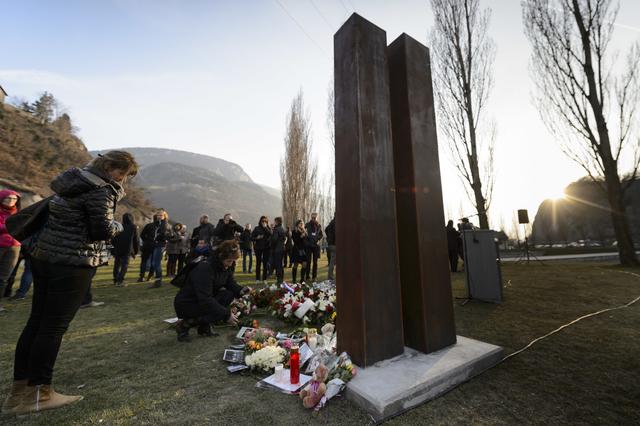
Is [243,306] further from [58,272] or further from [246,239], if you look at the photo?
[246,239]

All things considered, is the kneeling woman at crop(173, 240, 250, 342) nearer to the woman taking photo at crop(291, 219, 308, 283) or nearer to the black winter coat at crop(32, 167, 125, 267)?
the black winter coat at crop(32, 167, 125, 267)

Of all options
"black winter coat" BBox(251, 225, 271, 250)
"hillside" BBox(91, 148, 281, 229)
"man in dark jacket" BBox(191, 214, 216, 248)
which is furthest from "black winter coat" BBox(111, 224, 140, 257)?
"hillside" BBox(91, 148, 281, 229)

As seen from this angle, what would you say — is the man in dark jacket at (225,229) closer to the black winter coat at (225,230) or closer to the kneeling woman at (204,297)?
the black winter coat at (225,230)

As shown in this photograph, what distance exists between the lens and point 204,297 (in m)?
3.69

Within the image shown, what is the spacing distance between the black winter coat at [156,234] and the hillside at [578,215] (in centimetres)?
3688

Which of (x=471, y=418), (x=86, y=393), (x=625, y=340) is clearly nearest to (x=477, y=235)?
(x=625, y=340)

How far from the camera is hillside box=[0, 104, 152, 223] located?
25.6 metres

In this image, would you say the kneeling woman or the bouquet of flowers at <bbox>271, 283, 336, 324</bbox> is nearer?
the kneeling woman

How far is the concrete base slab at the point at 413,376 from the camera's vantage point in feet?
7.00

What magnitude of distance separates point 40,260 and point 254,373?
1.96m

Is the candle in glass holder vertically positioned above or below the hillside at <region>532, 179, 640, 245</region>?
below

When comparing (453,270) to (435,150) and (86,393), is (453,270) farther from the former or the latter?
(86,393)

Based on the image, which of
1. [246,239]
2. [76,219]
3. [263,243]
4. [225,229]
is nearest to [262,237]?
[263,243]

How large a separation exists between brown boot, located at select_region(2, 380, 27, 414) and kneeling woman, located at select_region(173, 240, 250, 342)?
1.63 m
